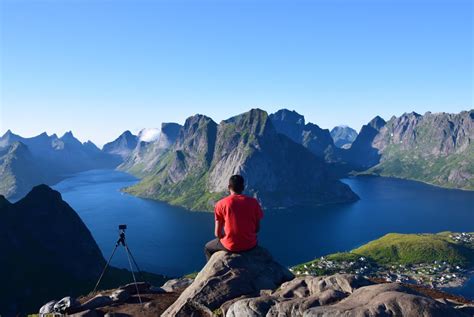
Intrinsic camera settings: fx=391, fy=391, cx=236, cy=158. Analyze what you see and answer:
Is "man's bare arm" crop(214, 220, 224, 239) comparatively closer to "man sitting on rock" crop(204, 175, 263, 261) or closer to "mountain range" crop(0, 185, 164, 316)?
"man sitting on rock" crop(204, 175, 263, 261)

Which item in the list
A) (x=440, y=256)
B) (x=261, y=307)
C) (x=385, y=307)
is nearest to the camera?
(x=385, y=307)

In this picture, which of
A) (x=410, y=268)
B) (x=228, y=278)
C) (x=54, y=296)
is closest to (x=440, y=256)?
(x=410, y=268)

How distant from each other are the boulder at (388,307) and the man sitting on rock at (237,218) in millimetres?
5127

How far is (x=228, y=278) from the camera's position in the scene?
18.5 m

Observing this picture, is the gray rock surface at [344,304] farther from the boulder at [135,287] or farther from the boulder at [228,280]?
the boulder at [135,287]

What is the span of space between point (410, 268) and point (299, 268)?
51.6 m

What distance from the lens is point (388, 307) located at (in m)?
13.6

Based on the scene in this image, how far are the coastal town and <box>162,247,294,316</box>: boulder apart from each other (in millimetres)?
130906

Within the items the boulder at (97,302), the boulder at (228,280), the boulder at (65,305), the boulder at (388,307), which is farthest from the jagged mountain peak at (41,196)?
the boulder at (388,307)

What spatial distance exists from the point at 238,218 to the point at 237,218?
5 cm

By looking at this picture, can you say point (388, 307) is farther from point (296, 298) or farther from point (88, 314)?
point (88, 314)

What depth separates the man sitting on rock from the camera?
1742 centimetres

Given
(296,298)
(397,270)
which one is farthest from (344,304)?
(397,270)

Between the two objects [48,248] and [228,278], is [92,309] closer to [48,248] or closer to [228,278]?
[228,278]
